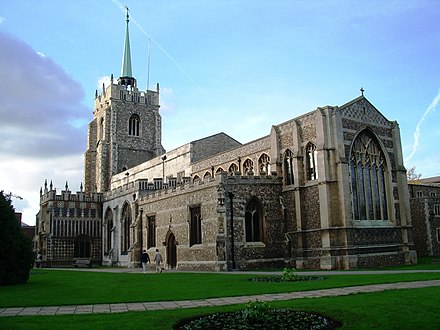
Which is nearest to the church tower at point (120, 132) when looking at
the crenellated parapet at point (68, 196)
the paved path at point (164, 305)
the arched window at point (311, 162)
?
the crenellated parapet at point (68, 196)

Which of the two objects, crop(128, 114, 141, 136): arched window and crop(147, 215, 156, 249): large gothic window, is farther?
crop(128, 114, 141, 136): arched window

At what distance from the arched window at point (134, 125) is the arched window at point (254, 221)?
1694 inches

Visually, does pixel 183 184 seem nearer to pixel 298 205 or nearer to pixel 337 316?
pixel 298 205

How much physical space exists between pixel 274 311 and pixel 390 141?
92.2ft

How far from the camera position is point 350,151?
31.5m

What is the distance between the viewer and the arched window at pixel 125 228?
47.9 meters

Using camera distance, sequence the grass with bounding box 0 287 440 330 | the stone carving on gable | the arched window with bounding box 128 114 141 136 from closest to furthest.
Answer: the grass with bounding box 0 287 440 330 < the stone carving on gable < the arched window with bounding box 128 114 141 136

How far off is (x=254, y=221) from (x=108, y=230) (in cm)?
2749

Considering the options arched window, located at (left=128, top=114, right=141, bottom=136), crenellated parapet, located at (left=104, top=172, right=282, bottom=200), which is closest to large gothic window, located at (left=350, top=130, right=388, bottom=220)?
crenellated parapet, located at (left=104, top=172, right=282, bottom=200)

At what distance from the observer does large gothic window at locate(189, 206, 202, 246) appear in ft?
110

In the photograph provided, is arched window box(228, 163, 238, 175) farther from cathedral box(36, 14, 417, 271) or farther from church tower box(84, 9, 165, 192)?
church tower box(84, 9, 165, 192)

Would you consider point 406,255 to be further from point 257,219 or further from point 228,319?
point 228,319

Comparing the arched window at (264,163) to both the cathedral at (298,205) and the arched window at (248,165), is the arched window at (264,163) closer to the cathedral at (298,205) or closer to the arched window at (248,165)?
the cathedral at (298,205)

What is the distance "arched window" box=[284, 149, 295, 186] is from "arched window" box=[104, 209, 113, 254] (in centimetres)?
2714
